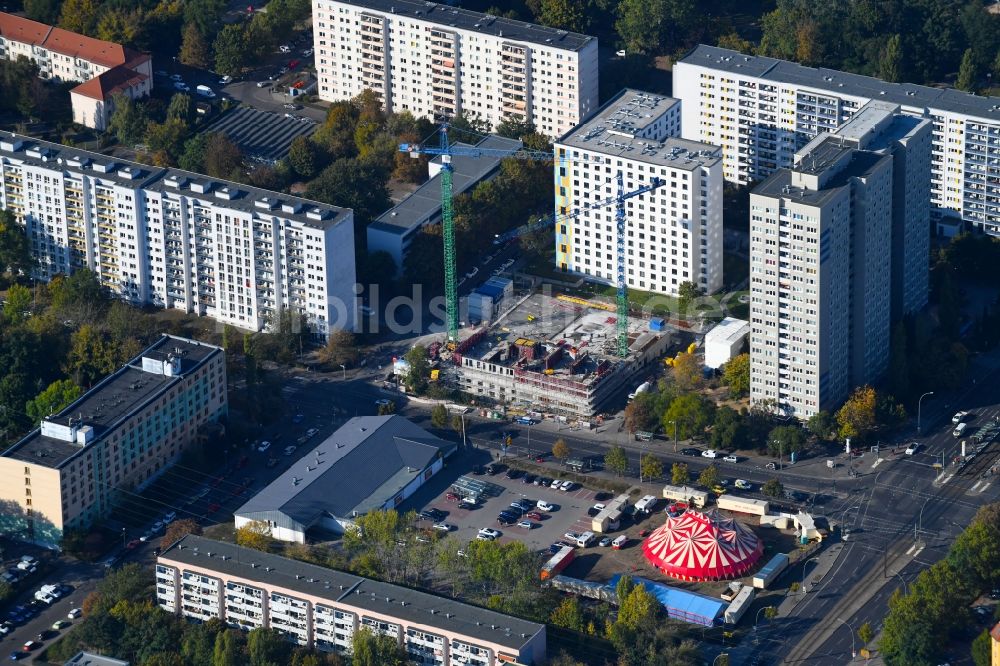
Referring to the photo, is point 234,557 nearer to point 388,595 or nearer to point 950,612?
point 388,595

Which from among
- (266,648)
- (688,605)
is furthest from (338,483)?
(688,605)

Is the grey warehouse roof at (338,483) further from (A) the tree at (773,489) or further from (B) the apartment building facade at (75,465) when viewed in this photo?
(A) the tree at (773,489)

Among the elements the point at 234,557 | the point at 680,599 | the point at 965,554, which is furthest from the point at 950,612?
the point at 234,557

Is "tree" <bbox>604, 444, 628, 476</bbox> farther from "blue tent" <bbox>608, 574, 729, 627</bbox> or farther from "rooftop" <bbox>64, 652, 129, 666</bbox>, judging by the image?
"rooftop" <bbox>64, 652, 129, 666</bbox>

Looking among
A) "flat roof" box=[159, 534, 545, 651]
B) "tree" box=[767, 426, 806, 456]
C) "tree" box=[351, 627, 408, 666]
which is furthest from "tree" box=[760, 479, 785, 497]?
"tree" box=[351, 627, 408, 666]

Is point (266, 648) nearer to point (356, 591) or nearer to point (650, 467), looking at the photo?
point (356, 591)

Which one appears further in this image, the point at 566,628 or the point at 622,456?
the point at 622,456
